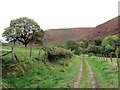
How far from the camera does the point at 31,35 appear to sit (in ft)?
159

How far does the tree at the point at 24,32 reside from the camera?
43781mm

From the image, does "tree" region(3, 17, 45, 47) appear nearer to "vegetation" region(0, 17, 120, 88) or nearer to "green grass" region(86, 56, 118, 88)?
"vegetation" region(0, 17, 120, 88)

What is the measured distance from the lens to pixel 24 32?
152 ft

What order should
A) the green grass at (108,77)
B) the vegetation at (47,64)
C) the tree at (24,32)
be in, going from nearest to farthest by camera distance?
the green grass at (108,77), the vegetation at (47,64), the tree at (24,32)

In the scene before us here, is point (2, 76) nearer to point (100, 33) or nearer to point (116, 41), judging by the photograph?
point (116, 41)

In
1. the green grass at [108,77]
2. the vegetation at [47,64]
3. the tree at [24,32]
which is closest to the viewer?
the green grass at [108,77]

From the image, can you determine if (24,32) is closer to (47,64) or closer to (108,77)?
(47,64)

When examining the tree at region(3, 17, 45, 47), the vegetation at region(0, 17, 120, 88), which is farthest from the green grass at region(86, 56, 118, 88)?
the tree at region(3, 17, 45, 47)

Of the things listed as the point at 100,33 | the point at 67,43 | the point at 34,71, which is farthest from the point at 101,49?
the point at 34,71

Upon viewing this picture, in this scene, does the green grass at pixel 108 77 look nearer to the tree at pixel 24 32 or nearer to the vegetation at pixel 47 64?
the vegetation at pixel 47 64

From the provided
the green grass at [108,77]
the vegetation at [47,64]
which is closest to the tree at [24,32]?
the vegetation at [47,64]

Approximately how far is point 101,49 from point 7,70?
93.0m

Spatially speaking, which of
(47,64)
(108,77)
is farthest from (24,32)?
(108,77)

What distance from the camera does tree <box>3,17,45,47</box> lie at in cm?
4378
